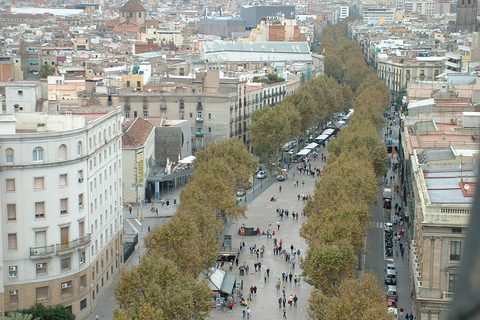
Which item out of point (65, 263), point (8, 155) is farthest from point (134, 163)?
point (8, 155)

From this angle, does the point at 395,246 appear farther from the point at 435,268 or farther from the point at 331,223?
the point at 435,268

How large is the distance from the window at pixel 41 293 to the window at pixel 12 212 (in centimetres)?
397

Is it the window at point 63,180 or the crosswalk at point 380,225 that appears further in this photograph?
the crosswalk at point 380,225

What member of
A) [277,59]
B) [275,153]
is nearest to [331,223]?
[275,153]

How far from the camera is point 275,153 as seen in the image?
90.0 meters

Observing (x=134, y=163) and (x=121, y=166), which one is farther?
(x=134, y=163)

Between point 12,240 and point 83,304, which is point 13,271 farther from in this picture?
point 83,304

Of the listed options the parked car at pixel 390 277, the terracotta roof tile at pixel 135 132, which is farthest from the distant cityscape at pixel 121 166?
the parked car at pixel 390 277

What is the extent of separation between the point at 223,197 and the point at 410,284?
1504cm

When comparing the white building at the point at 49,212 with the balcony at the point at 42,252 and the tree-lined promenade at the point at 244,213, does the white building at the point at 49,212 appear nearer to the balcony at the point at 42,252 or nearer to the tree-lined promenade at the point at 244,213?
the balcony at the point at 42,252

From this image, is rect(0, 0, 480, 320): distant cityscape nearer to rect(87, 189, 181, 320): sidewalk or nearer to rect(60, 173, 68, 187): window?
rect(60, 173, 68, 187): window

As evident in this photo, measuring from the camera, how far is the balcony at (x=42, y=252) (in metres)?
39.6

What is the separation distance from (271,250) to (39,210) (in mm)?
22899

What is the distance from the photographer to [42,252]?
39844mm
